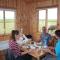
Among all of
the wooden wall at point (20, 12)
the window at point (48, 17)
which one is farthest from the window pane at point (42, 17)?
the wooden wall at point (20, 12)

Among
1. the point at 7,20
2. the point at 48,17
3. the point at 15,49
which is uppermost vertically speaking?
the point at 48,17

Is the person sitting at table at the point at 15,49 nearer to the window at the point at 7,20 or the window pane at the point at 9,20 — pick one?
the window at the point at 7,20

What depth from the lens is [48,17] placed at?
670 centimetres

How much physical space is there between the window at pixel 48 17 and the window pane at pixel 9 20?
1143 millimetres

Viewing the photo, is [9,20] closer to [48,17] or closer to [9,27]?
[9,27]

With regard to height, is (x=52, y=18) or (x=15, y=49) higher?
(x=52, y=18)

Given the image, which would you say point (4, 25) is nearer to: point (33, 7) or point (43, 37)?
point (33, 7)

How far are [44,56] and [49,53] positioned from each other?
17 cm

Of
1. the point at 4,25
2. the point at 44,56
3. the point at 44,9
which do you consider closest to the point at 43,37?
the point at 44,56

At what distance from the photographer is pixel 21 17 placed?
281 inches

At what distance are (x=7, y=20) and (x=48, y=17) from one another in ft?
5.58

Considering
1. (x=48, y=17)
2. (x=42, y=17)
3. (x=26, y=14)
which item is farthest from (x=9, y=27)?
(x=48, y=17)

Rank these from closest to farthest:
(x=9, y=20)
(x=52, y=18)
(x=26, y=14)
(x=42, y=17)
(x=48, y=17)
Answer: (x=52, y=18) → (x=48, y=17) → (x=42, y=17) → (x=9, y=20) → (x=26, y=14)

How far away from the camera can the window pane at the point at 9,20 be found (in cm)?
696
